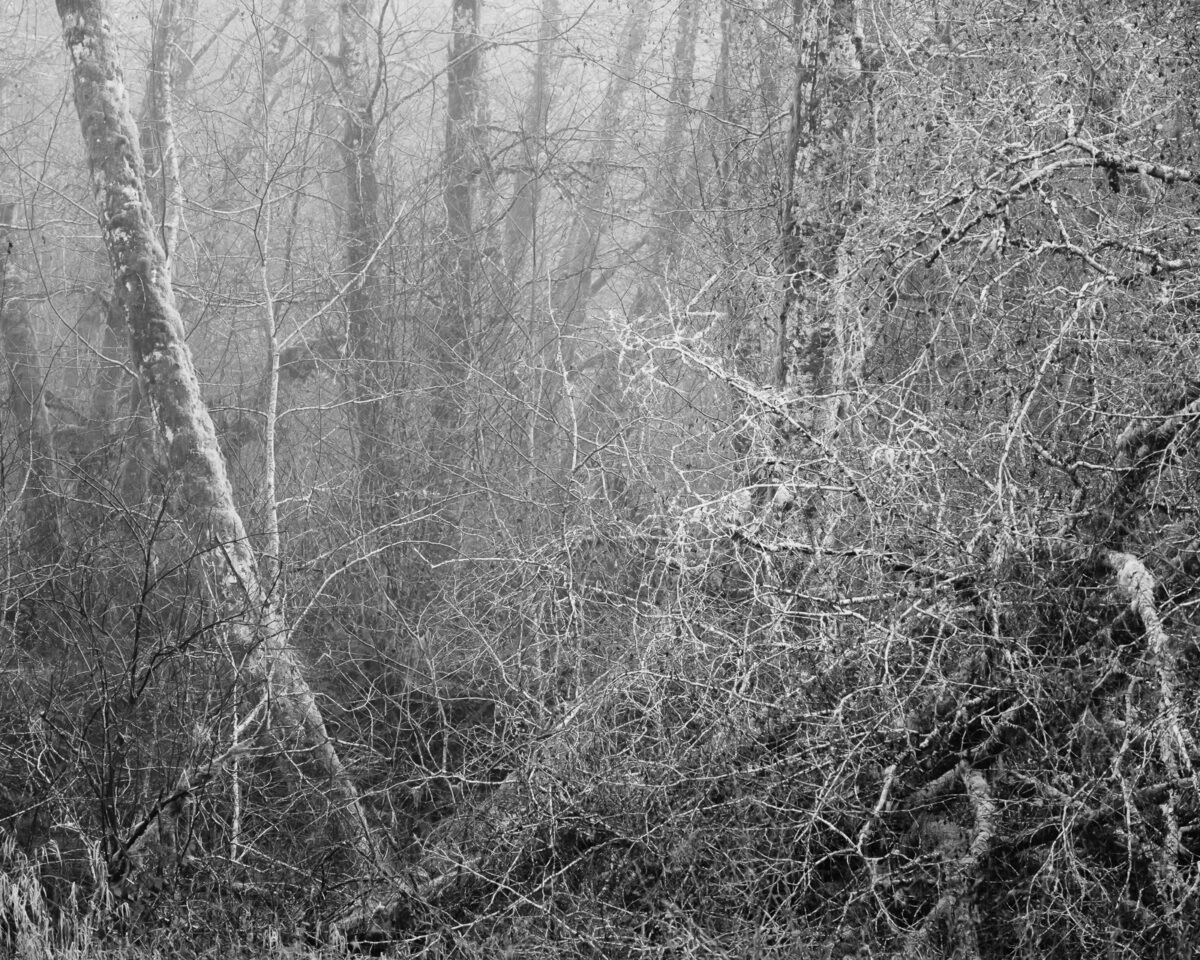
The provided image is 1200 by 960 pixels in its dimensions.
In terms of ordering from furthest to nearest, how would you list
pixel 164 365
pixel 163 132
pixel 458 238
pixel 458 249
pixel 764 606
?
1. pixel 458 238
2. pixel 458 249
3. pixel 163 132
4. pixel 164 365
5. pixel 764 606

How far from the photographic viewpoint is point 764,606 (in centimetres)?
568

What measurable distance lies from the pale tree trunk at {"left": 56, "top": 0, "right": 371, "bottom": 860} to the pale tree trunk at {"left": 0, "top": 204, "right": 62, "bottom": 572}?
83cm

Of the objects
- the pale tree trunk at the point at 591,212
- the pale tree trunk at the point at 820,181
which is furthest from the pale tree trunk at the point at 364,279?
the pale tree trunk at the point at 820,181

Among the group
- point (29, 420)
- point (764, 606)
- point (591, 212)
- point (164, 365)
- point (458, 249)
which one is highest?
point (591, 212)

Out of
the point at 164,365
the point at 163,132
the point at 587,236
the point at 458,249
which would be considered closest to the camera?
the point at 164,365

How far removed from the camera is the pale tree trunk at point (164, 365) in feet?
26.5

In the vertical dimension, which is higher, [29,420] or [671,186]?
[671,186]

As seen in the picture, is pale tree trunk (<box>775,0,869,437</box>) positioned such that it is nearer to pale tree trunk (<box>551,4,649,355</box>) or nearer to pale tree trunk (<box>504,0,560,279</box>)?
pale tree trunk (<box>504,0,560,279</box>)

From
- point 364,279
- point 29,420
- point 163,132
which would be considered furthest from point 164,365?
point 364,279

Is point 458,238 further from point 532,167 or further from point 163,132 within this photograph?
point 163,132

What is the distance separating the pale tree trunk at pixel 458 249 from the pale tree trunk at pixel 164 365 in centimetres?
177

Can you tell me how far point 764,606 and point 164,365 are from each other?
16.4ft

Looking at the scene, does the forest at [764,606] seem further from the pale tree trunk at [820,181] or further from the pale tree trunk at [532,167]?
the pale tree trunk at [532,167]

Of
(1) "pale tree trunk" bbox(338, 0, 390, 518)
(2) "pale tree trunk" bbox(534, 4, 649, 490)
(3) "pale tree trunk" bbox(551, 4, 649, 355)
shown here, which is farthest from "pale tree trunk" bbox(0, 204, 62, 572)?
(3) "pale tree trunk" bbox(551, 4, 649, 355)
